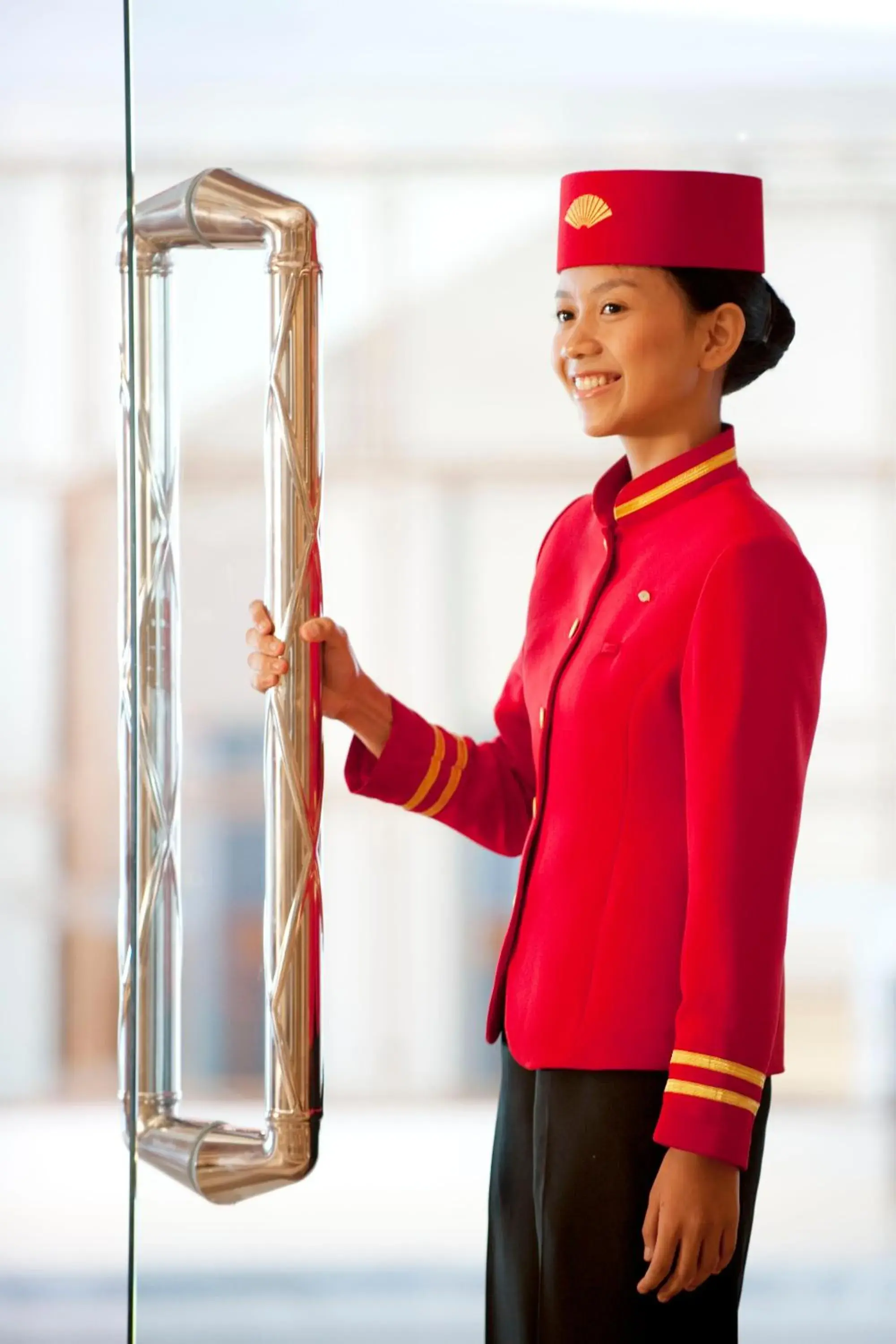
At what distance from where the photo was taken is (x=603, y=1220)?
983 mm

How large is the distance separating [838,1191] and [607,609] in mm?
2316

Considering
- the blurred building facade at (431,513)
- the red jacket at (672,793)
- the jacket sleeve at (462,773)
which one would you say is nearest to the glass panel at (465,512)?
the blurred building facade at (431,513)

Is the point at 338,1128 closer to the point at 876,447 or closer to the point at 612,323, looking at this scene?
the point at 876,447

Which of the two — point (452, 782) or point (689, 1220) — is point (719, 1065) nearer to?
point (689, 1220)

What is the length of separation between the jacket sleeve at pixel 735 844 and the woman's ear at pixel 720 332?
143 mm

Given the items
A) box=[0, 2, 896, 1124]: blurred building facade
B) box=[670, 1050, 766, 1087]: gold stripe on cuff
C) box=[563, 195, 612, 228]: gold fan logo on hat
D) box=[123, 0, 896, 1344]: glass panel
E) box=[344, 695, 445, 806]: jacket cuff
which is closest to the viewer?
box=[670, 1050, 766, 1087]: gold stripe on cuff

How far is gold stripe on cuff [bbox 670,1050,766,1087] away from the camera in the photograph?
90 cm

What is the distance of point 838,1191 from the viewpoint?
3078 mm

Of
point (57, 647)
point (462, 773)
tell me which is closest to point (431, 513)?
point (57, 647)

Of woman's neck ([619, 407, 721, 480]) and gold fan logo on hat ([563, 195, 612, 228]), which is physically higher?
gold fan logo on hat ([563, 195, 612, 228])

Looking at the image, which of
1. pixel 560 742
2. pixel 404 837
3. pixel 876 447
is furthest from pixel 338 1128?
pixel 560 742

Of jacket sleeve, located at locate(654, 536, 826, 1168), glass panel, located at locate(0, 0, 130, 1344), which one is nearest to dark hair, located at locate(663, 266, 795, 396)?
jacket sleeve, located at locate(654, 536, 826, 1168)

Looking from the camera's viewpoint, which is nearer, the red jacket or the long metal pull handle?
the long metal pull handle

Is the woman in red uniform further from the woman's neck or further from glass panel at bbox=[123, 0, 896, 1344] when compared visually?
glass panel at bbox=[123, 0, 896, 1344]
